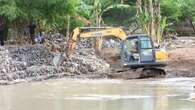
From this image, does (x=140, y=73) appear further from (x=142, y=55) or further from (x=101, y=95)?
(x=101, y=95)

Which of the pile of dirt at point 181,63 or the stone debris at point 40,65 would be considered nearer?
the stone debris at point 40,65

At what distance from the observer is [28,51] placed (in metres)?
33.5

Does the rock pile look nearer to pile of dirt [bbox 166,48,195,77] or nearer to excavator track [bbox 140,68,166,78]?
excavator track [bbox 140,68,166,78]

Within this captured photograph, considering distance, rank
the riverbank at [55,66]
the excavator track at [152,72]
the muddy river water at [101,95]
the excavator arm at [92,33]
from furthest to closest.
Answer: the excavator arm at [92,33] < the excavator track at [152,72] < the riverbank at [55,66] < the muddy river water at [101,95]

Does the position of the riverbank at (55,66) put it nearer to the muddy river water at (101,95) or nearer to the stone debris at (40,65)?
the stone debris at (40,65)

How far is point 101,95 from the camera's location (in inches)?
891

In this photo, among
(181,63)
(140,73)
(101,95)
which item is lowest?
(101,95)

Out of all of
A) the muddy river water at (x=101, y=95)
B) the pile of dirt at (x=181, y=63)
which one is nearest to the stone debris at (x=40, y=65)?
the muddy river water at (x=101, y=95)

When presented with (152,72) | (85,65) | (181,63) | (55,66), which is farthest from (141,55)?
(181,63)

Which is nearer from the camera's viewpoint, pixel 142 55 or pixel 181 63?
pixel 142 55

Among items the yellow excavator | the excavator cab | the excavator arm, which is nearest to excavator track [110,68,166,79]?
the yellow excavator

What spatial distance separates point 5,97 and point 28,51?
1162 centimetres

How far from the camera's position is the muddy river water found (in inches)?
747

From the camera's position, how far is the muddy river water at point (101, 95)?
19.0 m
